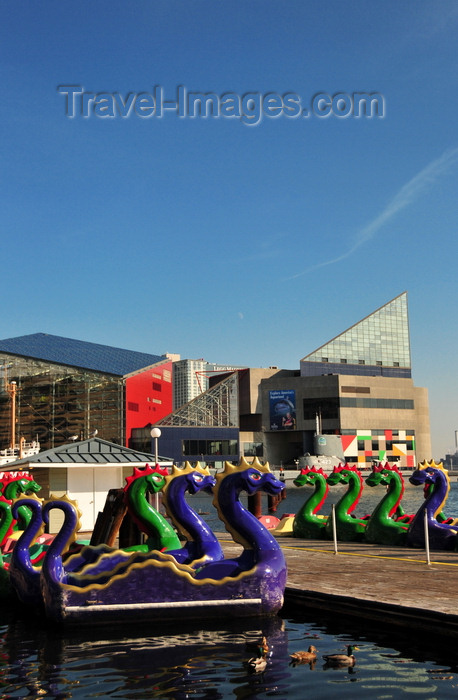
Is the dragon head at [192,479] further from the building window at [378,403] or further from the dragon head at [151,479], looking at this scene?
the building window at [378,403]

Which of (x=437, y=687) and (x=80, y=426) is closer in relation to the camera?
(x=437, y=687)

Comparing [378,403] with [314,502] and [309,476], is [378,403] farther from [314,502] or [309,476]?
[314,502]

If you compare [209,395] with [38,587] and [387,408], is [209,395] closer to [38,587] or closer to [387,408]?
[387,408]

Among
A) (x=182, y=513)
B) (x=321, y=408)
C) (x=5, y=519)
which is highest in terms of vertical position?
(x=321, y=408)

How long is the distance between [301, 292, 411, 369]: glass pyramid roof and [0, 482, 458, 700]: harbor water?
4995 inches

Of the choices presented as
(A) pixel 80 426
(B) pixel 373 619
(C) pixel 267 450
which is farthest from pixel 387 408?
(B) pixel 373 619

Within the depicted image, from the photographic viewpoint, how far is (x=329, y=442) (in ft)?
396

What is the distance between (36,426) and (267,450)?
45.9 meters

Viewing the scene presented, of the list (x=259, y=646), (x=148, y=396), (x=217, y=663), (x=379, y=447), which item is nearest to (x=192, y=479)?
(x=259, y=646)

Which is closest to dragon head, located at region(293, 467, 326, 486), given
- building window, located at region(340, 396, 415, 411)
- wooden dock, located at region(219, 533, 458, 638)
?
wooden dock, located at region(219, 533, 458, 638)

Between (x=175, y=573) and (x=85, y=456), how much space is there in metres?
13.5

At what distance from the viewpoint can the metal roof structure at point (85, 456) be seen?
23969mm

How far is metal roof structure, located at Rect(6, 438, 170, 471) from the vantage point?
24.0 m

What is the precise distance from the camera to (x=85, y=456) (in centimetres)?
2516
